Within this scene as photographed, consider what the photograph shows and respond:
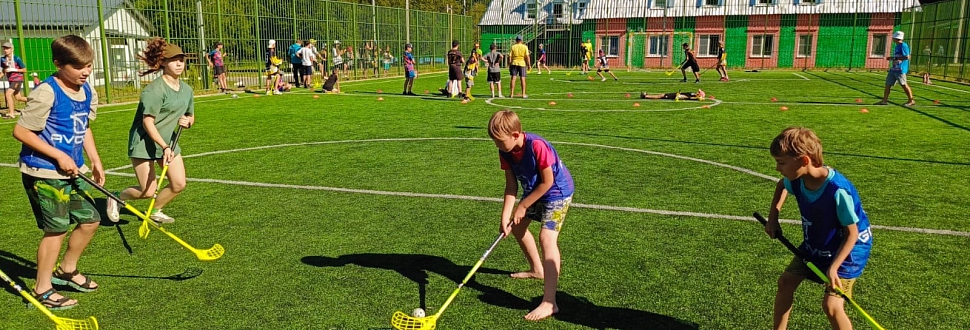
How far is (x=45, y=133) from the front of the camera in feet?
15.3

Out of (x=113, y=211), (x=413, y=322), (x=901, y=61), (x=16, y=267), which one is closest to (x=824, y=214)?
(x=413, y=322)

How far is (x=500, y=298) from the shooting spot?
493cm

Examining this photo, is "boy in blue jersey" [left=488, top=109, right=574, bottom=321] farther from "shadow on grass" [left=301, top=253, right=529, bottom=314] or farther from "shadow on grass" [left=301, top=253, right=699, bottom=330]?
"shadow on grass" [left=301, top=253, right=529, bottom=314]

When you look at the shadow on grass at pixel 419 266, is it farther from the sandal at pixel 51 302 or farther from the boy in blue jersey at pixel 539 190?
the sandal at pixel 51 302

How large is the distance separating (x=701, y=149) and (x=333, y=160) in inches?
228

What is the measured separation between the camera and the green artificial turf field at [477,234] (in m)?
4.70

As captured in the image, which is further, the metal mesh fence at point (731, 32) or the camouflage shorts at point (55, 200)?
the metal mesh fence at point (731, 32)

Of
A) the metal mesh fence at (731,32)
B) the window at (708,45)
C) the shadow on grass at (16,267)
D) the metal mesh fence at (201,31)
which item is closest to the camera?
the shadow on grass at (16,267)

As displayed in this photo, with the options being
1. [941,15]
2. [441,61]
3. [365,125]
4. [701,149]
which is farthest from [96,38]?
[941,15]

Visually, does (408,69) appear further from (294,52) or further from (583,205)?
(583,205)

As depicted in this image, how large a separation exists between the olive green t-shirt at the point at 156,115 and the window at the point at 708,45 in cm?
4715

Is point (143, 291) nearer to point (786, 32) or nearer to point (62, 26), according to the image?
point (62, 26)

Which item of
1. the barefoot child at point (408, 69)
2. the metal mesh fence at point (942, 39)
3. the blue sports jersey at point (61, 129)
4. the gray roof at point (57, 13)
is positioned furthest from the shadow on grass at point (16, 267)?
the metal mesh fence at point (942, 39)

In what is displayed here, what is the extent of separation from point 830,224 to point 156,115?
5554mm
